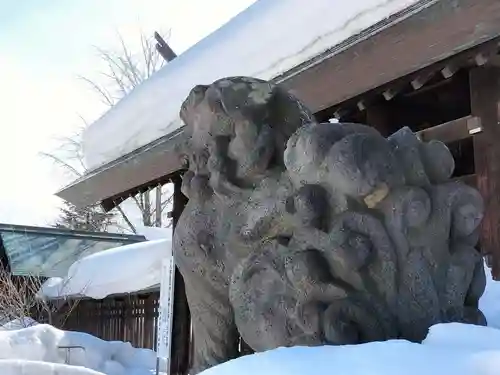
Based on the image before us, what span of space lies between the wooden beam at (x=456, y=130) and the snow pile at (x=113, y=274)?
647 cm

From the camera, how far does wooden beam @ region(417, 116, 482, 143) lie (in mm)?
3174

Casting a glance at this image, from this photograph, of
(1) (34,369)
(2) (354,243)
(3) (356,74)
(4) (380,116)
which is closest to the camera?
(2) (354,243)

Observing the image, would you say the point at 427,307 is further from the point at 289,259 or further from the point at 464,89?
the point at 464,89

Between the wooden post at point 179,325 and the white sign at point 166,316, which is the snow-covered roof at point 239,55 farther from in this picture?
the white sign at point 166,316

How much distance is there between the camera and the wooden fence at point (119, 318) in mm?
10430

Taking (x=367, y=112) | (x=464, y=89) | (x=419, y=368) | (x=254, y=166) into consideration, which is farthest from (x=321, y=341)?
(x=464, y=89)

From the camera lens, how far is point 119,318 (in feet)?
37.1

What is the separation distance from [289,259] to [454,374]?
0.34m

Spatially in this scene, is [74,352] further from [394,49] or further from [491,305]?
[491,305]

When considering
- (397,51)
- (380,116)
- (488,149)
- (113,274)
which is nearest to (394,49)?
(397,51)

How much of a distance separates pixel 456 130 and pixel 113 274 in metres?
8.21

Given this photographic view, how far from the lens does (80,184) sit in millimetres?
5051

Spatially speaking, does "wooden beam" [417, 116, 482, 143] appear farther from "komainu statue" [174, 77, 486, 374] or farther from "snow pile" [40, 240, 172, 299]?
"snow pile" [40, 240, 172, 299]

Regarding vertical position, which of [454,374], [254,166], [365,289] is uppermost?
[254,166]
